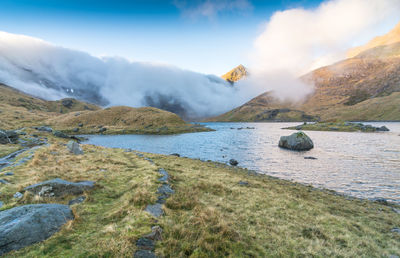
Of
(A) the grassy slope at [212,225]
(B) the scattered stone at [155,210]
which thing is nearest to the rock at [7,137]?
(A) the grassy slope at [212,225]

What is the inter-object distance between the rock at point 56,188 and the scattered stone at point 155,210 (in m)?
5.75

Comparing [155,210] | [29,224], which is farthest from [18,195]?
[155,210]

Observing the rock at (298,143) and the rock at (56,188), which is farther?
the rock at (298,143)

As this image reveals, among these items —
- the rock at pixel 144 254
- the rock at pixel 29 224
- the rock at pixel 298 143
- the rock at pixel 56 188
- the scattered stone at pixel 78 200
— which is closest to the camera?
the rock at pixel 144 254

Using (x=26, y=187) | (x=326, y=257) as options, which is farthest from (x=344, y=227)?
(x=26, y=187)

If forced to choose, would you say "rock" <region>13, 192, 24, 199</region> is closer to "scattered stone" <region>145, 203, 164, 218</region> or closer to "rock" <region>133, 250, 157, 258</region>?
"scattered stone" <region>145, 203, 164, 218</region>

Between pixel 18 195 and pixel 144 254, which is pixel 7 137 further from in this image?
pixel 144 254

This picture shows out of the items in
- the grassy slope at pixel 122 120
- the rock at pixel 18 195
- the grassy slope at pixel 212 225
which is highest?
the grassy slope at pixel 122 120

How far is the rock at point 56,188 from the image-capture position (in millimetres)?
11652

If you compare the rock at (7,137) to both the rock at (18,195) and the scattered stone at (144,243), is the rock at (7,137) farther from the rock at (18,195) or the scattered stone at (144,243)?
the scattered stone at (144,243)

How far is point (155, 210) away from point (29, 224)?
18.8 ft

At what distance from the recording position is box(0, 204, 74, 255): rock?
6789 millimetres

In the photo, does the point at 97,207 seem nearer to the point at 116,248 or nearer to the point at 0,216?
the point at 0,216

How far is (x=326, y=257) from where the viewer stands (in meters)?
8.78
